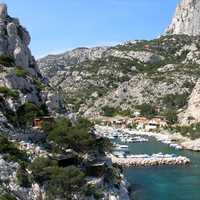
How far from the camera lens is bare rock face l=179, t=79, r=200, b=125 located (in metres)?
159

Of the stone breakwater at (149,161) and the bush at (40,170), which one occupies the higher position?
the bush at (40,170)

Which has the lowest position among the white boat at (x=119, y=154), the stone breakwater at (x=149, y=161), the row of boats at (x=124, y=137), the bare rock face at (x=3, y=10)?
the stone breakwater at (x=149, y=161)

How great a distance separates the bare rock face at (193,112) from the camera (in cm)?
15875

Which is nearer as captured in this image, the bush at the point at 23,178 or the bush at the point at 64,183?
the bush at the point at 23,178

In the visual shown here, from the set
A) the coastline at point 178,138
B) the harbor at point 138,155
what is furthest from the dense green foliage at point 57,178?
the coastline at point 178,138

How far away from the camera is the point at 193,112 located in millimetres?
163000

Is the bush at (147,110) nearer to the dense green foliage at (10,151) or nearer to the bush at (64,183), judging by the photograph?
the bush at (64,183)

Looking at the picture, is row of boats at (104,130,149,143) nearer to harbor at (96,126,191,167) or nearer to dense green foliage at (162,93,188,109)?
harbor at (96,126,191,167)

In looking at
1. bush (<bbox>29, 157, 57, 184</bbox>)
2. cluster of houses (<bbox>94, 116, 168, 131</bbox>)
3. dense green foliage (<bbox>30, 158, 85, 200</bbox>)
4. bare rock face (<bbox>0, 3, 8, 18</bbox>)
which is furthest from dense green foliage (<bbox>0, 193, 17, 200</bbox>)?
cluster of houses (<bbox>94, 116, 168, 131</bbox>)

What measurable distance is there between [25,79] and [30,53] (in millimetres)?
17934

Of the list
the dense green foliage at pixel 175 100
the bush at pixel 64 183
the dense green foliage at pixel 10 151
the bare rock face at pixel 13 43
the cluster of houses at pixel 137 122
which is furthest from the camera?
the dense green foliage at pixel 175 100

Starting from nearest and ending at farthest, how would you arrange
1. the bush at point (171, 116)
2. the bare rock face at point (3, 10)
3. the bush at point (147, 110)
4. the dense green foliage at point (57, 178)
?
1. the dense green foliage at point (57, 178)
2. the bare rock face at point (3, 10)
3. the bush at point (171, 116)
4. the bush at point (147, 110)

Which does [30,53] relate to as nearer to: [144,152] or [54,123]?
[54,123]

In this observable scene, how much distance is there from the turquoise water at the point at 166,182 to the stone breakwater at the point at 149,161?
2405 mm
